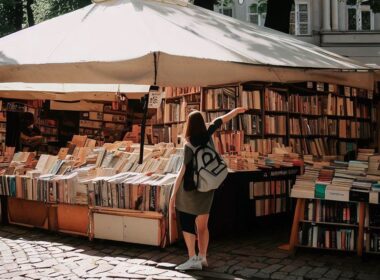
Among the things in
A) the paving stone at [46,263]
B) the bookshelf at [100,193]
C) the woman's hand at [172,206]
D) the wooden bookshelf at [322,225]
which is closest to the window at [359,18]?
the bookshelf at [100,193]

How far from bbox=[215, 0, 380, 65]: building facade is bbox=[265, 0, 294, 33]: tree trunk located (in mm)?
9483

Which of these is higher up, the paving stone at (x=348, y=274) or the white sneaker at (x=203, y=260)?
the white sneaker at (x=203, y=260)

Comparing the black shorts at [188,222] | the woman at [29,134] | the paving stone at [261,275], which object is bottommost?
the paving stone at [261,275]

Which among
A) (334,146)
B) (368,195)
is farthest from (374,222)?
(334,146)

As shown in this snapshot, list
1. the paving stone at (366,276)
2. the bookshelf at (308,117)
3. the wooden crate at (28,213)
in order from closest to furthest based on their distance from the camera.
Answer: the paving stone at (366,276), the wooden crate at (28,213), the bookshelf at (308,117)

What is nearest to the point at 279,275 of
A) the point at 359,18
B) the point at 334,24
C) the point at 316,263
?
the point at 316,263

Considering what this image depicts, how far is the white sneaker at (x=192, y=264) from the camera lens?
17.9ft

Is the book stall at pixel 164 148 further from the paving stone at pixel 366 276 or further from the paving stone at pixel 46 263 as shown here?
the paving stone at pixel 46 263

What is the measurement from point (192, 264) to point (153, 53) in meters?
2.27

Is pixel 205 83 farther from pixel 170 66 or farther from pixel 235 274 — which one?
pixel 235 274

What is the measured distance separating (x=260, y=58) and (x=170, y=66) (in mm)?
1254

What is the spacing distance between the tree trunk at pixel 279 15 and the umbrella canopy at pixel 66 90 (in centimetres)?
369

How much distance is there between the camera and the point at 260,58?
635 cm

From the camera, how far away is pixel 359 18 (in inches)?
921
